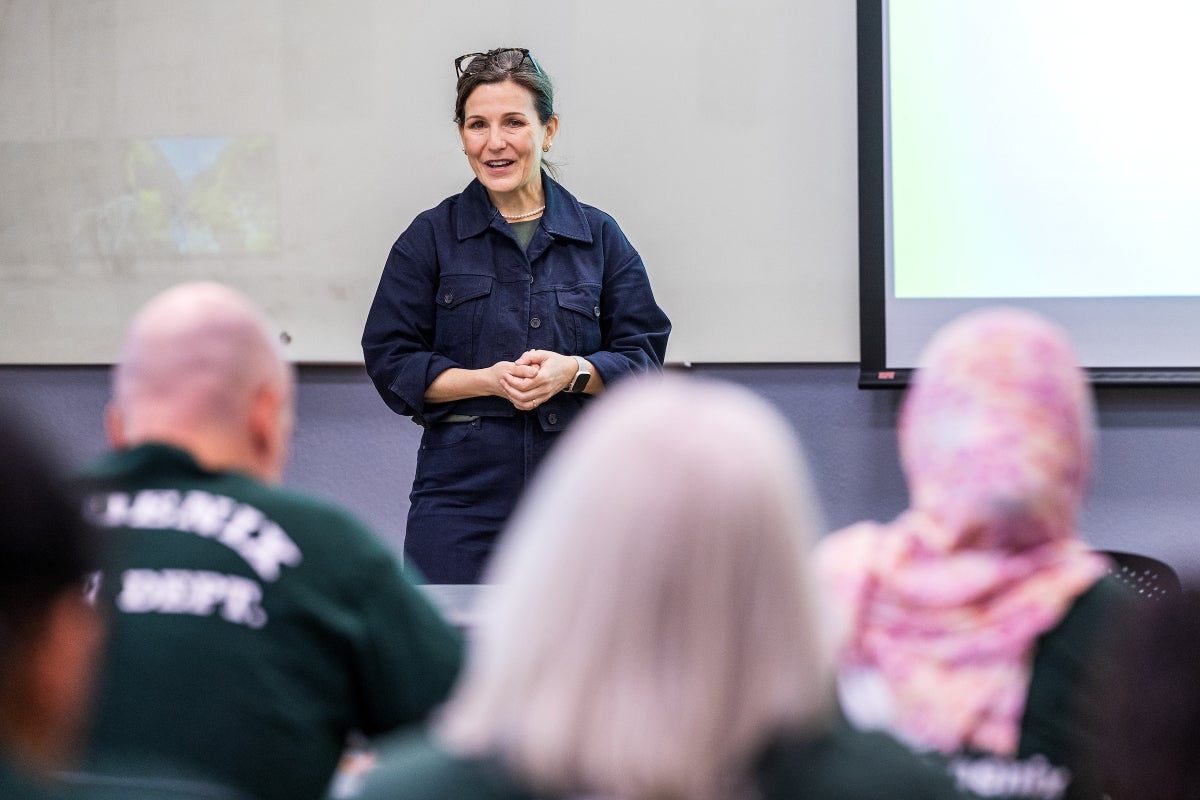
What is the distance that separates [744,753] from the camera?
919 millimetres

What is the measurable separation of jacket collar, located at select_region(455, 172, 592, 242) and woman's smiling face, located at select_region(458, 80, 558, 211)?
6 cm

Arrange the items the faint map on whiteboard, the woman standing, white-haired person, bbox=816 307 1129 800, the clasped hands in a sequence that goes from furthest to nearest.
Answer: the faint map on whiteboard
the woman standing
the clasped hands
white-haired person, bbox=816 307 1129 800

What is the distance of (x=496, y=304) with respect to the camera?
304 centimetres

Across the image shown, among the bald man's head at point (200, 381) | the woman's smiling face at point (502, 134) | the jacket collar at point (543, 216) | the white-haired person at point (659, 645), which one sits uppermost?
the woman's smiling face at point (502, 134)

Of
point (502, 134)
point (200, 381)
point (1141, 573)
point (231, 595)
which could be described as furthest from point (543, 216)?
point (231, 595)

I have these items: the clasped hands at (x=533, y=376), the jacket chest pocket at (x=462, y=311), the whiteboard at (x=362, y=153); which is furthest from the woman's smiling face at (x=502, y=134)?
the whiteboard at (x=362, y=153)

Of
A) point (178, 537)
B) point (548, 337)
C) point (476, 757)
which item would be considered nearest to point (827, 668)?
point (476, 757)

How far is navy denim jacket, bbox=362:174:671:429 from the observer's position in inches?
118

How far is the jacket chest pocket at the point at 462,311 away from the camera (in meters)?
3.03

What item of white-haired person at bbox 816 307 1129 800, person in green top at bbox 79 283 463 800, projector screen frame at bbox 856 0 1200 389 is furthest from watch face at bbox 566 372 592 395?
white-haired person at bbox 816 307 1129 800

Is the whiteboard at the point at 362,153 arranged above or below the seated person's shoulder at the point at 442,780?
above

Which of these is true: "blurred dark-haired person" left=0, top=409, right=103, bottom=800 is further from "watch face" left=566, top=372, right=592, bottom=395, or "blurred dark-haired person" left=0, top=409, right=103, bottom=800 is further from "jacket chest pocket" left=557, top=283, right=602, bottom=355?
"jacket chest pocket" left=557, top=283, right=602, bottom=355

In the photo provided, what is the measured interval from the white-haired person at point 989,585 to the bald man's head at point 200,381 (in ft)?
2.26

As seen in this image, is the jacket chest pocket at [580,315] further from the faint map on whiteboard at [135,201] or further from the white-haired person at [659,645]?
the white-haired person at [659,645]
